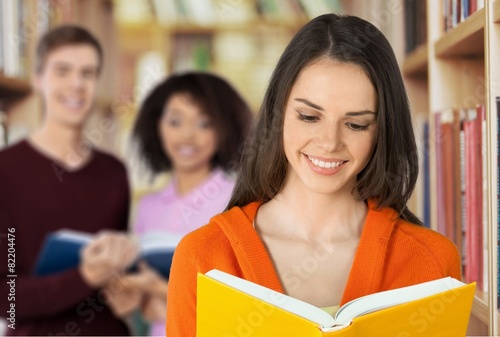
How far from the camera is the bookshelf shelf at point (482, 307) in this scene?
117 cm

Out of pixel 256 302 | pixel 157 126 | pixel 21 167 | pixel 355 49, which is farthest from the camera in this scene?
pixel 157 126

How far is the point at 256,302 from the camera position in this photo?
0.82 meters

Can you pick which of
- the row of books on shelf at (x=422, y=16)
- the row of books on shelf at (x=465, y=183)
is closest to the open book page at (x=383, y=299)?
the row of books on shelf at (x=465, y=183)

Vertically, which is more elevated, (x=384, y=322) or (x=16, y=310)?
(x=384, y=322)

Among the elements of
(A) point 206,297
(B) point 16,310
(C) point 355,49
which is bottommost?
(B) point 16,310

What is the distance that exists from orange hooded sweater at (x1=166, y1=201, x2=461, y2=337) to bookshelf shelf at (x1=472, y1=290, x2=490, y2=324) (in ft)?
0.50

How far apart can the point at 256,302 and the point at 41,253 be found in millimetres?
1561

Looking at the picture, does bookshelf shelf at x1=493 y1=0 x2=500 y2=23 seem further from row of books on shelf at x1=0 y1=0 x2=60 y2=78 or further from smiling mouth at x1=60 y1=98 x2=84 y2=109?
smiling mouth at x1=60 y1=98 x2=84 y2=109

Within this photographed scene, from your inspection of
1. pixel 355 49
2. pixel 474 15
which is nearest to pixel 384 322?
pixel 355 49

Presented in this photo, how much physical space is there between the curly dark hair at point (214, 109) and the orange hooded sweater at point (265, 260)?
141 cm

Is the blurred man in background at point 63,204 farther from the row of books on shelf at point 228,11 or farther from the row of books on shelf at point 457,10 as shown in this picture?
the row of books on shelf at point 457,10

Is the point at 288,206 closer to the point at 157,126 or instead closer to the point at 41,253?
the point at 41,253

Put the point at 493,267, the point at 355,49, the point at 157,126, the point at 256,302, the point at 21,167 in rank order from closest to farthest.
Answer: the point at 256,302, the point at 355,49, the point at 493,267, the point at 21,167, the point at 157,126

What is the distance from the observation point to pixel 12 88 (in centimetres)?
232
